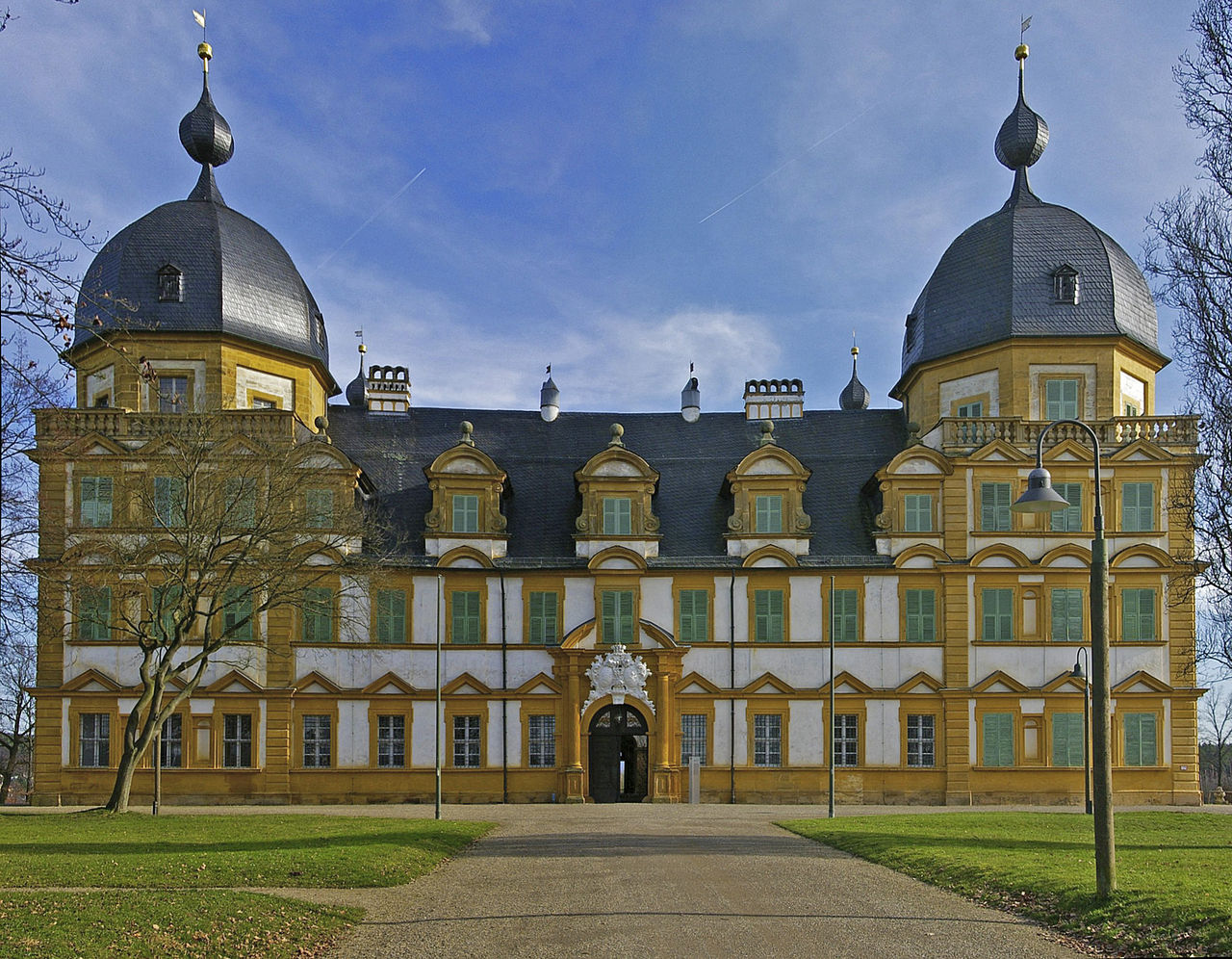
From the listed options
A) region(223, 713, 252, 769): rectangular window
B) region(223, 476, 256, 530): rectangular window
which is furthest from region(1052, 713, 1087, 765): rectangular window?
region(223, 476, 256, 530): rectangular window

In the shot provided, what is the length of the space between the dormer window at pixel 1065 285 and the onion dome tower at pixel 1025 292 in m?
0.03

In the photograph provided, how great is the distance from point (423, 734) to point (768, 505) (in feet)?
41.0

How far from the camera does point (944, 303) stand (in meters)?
44.2

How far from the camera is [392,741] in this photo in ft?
133

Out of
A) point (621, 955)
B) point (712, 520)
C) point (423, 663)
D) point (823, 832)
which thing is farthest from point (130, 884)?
point (712, 520)

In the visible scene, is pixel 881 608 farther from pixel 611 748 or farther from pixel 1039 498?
pixel 1039 498

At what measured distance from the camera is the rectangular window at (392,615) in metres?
41.1

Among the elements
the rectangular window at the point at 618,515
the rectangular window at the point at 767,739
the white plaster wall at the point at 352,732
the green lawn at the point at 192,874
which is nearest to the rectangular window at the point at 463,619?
the white plaster wall at the point at 352,732

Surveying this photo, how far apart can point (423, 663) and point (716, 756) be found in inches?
360

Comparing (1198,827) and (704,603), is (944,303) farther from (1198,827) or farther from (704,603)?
(1198,827)

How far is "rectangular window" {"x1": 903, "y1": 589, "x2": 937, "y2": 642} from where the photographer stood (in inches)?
1618

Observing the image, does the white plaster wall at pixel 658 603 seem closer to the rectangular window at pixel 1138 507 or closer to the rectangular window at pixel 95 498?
the rectangular window at pixel 1138 507

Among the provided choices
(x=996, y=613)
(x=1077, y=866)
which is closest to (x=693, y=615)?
(x=996, y=613)

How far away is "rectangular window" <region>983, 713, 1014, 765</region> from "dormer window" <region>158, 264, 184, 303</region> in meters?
27.1
